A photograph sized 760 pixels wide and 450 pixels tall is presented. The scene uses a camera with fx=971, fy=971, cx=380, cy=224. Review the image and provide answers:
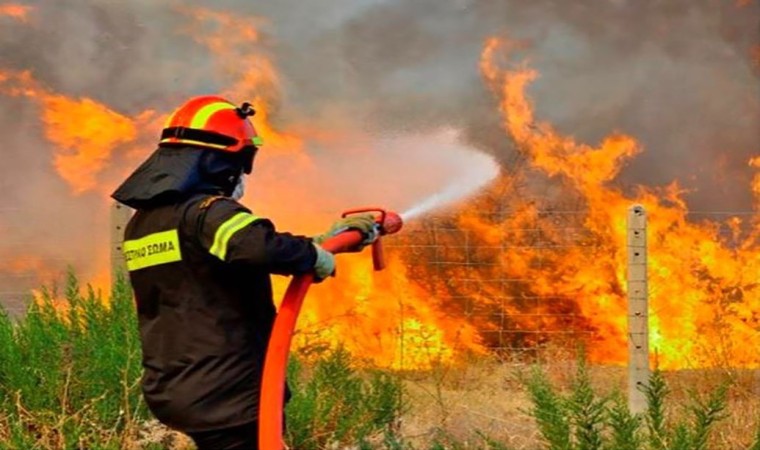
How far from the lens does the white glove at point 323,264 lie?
317 centimetres

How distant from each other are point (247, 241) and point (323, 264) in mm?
325

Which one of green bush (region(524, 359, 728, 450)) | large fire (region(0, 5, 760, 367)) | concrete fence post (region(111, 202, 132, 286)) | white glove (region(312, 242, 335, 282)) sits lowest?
green bush (region(524, 359, 728, 450))

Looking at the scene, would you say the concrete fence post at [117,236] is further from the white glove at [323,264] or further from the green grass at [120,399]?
the white glove at [323,264]

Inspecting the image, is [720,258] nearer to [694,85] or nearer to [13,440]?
[694,85]

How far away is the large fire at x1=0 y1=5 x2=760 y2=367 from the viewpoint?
8961 millimetres

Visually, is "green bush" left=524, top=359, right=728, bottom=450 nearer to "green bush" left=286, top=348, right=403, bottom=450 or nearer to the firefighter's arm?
"green bush" left=286, top=348, right=403, bottom=450

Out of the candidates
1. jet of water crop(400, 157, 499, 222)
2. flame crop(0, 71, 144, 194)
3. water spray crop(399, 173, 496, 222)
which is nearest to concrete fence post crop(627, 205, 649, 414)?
water spray crop(399, 173, 496, 222)

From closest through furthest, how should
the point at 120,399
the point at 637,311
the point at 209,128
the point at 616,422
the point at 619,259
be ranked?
the point at 209,128 → the point at 616,422 → the point at 120,399 → the point at 637,311 → the point at 619,259

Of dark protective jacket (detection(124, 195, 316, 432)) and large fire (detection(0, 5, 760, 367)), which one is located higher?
large fire (detection(0, 5, 760, 367))

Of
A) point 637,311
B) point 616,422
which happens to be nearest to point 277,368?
point 616,422

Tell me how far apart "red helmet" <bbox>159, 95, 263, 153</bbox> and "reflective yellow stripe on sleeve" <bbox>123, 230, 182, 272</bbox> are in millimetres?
327

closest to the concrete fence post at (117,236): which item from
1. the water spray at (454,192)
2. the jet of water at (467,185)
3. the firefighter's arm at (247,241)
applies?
the water spray at (454,192)

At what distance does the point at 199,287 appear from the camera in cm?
318

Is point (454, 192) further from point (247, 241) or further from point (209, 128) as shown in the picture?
point (247, 241)
